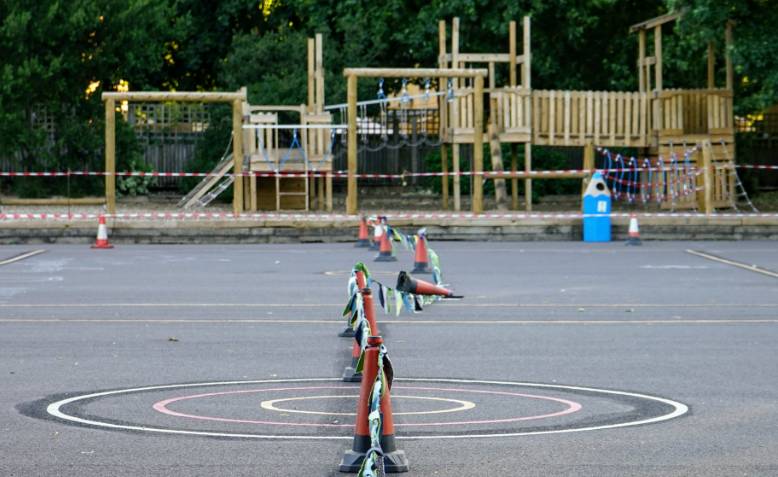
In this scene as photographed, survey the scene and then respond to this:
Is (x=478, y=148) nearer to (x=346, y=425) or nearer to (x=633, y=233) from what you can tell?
(x=633, y=233)

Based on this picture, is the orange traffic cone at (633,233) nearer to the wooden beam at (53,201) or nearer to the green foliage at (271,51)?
the green foliage at (271,51)

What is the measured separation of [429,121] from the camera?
46.8m

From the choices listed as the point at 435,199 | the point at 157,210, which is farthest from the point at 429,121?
the point at 157,210

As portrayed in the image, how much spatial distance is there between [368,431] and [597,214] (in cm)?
2164

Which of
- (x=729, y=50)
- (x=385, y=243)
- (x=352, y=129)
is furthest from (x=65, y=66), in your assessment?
(x=385, y=243)

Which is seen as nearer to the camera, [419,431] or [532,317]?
[419,431]

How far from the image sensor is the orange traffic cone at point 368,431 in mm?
8344

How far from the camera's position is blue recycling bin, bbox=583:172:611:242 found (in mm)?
29766

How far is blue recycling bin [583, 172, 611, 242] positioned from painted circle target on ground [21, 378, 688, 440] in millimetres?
18198

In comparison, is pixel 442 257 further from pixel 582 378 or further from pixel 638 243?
pixel 582 378

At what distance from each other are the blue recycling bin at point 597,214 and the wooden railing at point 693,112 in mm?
6985

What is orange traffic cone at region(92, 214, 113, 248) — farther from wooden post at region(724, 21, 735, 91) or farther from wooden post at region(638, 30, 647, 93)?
wooden post at region(638, 30, 647, 93)

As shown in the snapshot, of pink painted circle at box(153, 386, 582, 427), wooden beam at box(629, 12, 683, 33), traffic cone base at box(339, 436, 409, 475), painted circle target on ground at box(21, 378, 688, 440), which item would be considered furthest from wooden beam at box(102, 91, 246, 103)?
traffic cone base at box(339, 436, 409, 475)

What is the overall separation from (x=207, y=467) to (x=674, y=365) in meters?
5.40
